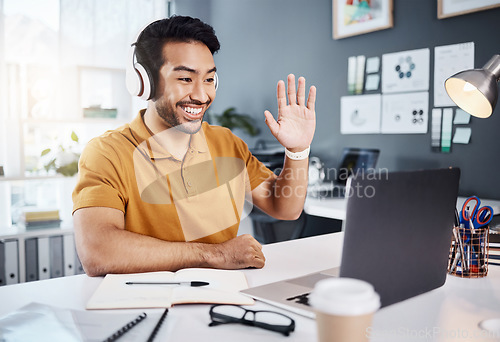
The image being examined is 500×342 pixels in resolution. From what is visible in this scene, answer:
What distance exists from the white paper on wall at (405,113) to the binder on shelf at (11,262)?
2318 mm


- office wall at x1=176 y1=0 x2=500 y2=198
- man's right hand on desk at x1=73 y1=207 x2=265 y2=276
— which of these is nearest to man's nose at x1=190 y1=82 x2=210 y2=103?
man's right hand on desk at x1=73 y1=207 x2=265 y2=276

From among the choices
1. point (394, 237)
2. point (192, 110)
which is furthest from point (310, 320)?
point (192, 110)

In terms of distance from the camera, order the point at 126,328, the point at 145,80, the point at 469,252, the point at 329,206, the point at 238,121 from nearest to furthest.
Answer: the point at 126,328 < the point at 469,252 < the point at 145,80 < the point at 329,206 < the point at 238,121

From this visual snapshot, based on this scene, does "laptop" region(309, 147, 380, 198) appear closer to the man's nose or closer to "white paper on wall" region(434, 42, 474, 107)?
"white paper on wall" region(434, 42, 474, 107)

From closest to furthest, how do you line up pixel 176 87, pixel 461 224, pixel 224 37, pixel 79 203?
pixel 461 224, pixel 79 203, pixel 176 87, pixel 224 37

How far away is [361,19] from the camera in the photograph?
2859 millimetres

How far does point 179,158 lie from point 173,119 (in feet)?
0.43

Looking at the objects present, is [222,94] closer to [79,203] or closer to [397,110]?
[397,110]

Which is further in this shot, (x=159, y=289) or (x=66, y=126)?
(x=66, y=126)

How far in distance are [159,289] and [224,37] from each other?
11.1ft

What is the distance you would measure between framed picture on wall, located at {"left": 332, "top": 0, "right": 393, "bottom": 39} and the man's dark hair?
1690 millimetres

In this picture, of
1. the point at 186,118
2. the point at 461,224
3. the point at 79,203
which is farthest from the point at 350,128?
the point at 79,203

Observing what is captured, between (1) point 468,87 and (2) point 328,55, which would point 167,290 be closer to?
(1) point 468,87

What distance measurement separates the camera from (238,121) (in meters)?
3.69
